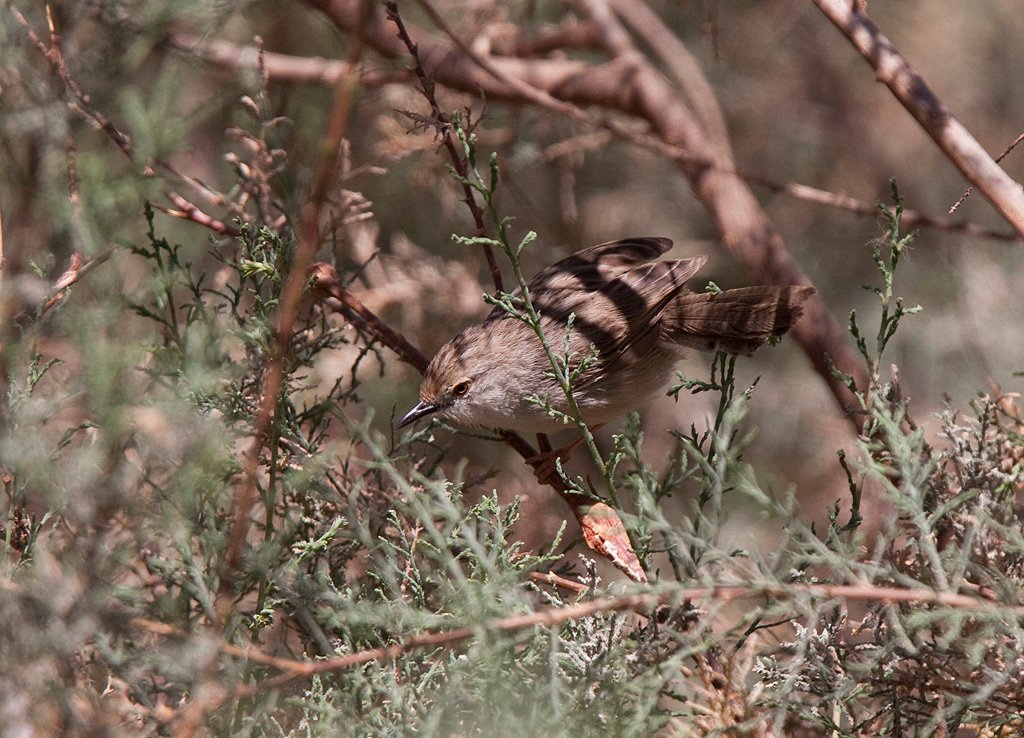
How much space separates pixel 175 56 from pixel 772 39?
443 cm

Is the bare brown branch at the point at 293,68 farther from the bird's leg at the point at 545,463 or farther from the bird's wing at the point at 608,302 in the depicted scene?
the bird's leg at the point at 545,463

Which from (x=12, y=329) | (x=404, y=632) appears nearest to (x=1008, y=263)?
(x=404, y=632)

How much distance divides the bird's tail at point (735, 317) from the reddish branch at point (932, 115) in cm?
72

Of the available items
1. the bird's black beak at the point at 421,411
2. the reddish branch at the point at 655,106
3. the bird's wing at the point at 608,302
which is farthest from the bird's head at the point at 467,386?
the reddish branch at the point at 655,106

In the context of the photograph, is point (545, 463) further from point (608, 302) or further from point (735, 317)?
point (735, 317)

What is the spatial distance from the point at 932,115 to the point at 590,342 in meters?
1.51

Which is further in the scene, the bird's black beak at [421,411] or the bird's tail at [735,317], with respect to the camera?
the bird's black beak at [421,411]

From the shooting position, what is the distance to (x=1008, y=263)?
18.2 feet

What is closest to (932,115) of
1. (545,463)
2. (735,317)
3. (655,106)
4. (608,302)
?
(735,317)

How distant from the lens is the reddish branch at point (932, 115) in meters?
2.20

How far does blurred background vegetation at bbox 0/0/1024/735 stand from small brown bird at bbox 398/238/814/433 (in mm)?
297

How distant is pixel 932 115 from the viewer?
2291 millimetres

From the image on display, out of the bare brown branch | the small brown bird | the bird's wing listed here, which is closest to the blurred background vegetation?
the bare brown branch

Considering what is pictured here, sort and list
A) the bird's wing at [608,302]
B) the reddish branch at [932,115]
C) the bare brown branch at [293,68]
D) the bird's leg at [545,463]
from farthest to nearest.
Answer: the bare brown branch at [293,68]
the bird's wing at [608,302]
the bird's leg at [545,463]
the reddish branch at [932,115]
